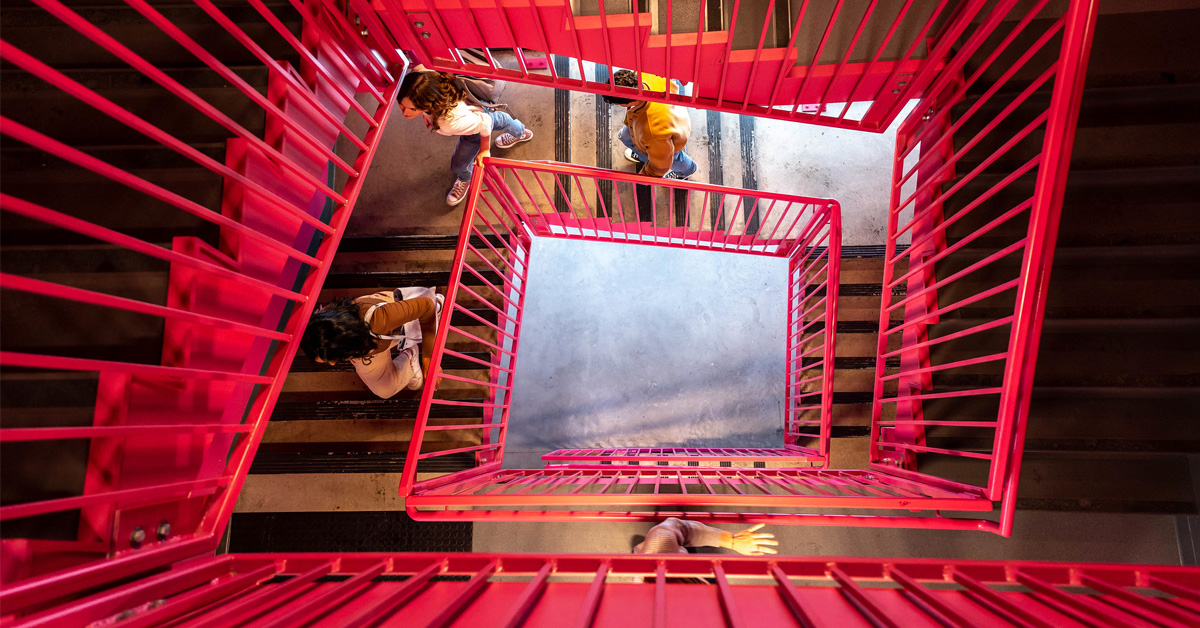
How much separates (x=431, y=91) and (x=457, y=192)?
1.18 metres

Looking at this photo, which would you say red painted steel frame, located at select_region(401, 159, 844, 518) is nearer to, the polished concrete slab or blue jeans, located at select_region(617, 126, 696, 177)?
blue jeans, located at select_region(617, 126, 696, 177)

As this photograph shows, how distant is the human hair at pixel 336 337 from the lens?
7.69ft

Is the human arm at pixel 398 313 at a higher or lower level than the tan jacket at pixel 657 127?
lower

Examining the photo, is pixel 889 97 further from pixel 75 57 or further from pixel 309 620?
pixel 75 57

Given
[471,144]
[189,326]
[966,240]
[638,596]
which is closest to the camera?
[638,596]

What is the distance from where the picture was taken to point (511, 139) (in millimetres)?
3756

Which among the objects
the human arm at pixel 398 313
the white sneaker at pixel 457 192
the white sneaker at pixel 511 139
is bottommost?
the human arm at pixel 398 313

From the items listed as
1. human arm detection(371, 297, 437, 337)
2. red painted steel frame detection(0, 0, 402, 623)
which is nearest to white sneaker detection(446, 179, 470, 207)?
human arm detection(371, 297, 437, 337)

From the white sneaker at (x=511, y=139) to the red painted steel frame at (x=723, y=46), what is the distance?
114cm

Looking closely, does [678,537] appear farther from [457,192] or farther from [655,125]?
[457,192]

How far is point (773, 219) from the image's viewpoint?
3959mm

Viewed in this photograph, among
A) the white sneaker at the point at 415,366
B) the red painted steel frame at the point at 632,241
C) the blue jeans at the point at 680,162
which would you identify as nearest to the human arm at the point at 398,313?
the red painted steel frame at the point at 632,241

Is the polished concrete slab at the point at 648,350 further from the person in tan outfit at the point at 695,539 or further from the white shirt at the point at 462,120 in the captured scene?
the white shirt at the point at 462,120

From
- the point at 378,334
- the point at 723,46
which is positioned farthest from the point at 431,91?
the point at 723,46
